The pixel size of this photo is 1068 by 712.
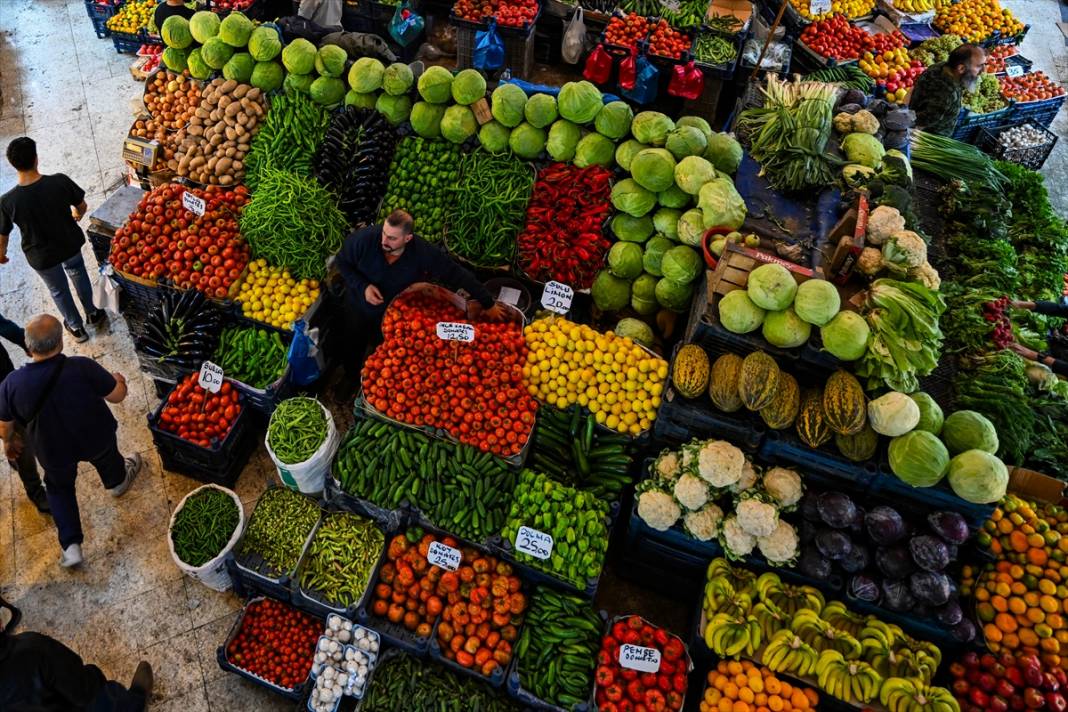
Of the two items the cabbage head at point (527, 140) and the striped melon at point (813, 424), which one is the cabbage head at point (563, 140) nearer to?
the cabbage head at point (527, 140)

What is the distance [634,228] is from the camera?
16.2ft

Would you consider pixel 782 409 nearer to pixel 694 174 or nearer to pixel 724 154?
pixel 694 174

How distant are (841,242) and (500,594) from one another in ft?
9.25

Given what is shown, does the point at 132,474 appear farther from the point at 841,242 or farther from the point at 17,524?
the point at 841,242

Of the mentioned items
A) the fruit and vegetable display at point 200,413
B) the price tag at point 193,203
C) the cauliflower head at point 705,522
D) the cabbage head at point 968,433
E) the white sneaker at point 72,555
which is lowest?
the white sneaker at point 72,555

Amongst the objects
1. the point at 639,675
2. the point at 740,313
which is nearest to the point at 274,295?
the point at 740,313

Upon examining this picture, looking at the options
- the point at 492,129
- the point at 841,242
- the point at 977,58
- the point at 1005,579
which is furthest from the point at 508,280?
the point at 977,58

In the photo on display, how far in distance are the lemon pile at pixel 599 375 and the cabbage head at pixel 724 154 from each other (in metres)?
1.55

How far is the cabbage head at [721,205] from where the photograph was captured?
4.43m

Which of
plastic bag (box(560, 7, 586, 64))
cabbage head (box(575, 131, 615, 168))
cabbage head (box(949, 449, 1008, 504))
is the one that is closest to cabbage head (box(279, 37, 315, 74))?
cabbage head (box(575, 131, 615, 168))

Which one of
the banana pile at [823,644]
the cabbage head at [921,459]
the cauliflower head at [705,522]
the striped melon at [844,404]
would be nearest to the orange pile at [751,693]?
the banana pile at [823,644]

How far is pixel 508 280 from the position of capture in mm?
5340

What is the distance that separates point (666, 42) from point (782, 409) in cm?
505

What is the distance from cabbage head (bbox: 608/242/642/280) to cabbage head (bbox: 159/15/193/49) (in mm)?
4121
